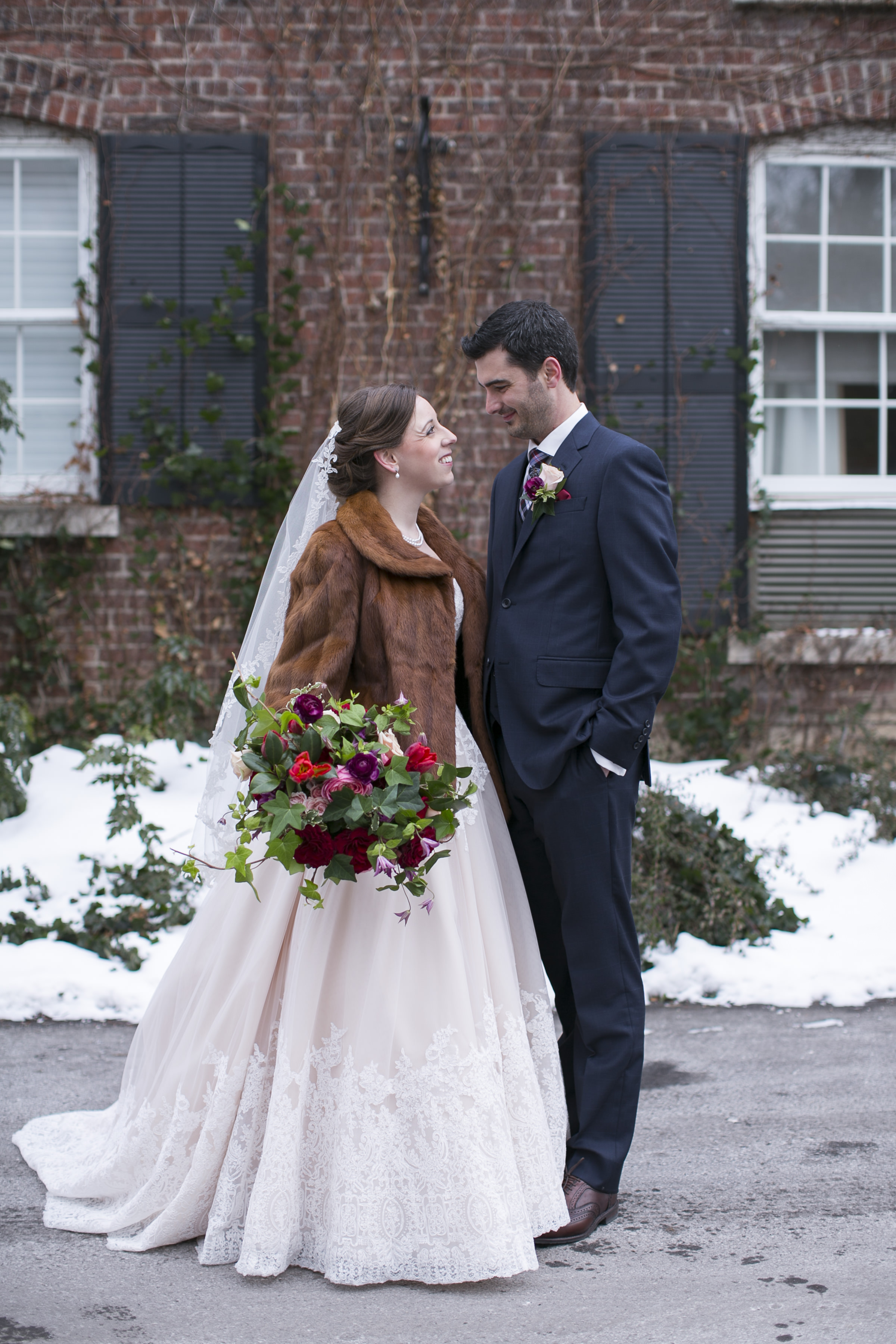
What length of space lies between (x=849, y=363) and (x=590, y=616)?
4867mm

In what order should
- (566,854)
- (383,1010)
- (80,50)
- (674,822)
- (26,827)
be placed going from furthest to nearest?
1. (80,50)
2. (26,827)
3. (674,822)
4. (566,854)
5. (383,1010)

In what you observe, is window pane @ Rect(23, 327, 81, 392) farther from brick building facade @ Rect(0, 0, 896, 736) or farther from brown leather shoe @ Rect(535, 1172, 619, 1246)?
brown leather shoe @ Rect(535, 1172, 619, 1246)

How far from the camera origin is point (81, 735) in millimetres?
6383

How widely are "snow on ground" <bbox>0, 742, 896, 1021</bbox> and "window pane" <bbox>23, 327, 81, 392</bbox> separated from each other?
2118 millimetres

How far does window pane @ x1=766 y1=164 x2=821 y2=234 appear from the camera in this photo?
6.73m

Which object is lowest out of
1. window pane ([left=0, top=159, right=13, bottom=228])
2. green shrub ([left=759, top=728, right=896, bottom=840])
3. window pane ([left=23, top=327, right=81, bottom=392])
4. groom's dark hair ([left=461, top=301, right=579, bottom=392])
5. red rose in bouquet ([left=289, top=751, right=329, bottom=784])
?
green shrub ([left=759, top=728, right=896, bottom=840])

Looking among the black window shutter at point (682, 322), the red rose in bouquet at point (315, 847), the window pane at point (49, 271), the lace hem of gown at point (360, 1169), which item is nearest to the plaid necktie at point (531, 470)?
the red rose in bouquet at point (315, 847)

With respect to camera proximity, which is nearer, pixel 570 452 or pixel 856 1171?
pixel 570 452

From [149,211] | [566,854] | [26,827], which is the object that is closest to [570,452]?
[566,854]

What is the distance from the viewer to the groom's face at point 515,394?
9.18 feet

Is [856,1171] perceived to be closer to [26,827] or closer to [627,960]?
[627,960]

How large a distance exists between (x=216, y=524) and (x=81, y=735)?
1359 mm

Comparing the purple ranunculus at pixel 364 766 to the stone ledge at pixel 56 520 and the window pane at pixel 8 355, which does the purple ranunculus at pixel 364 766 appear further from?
the window pane at pixel 8 355

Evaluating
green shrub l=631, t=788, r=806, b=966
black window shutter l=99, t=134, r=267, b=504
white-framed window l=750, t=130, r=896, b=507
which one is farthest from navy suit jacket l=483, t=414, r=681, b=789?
white-framed window l=750, t=130, r=896, b=507
